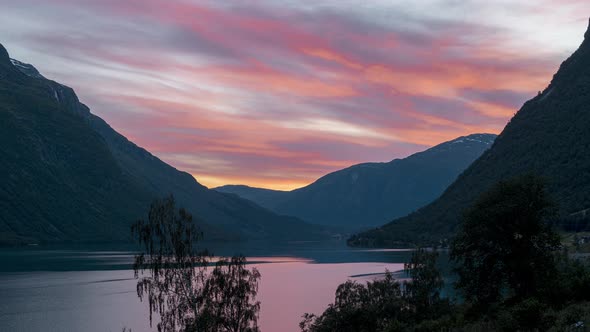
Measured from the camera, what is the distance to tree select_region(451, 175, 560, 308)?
4978cm

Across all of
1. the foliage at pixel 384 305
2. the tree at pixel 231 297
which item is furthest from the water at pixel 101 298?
the tree at pixel 231 297

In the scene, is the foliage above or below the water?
above

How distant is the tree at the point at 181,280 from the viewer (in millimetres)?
56750

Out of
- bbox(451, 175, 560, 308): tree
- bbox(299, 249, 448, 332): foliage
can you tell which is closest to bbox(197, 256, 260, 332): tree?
bbox(299, 249, 448, 332): foliage

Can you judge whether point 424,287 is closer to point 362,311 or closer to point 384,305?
point 384,305

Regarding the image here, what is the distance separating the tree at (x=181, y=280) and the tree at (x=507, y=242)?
66.1 ft

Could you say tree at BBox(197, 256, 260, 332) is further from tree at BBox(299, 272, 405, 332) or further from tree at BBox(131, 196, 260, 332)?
tree at BBox(299, 272, 405, 332)

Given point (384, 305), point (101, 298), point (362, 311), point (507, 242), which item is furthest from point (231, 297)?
point (101, 298)

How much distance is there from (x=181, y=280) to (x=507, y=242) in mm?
27911

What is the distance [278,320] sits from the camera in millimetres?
102000

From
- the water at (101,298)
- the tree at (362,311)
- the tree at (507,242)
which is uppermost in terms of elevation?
the tree at (507,242)

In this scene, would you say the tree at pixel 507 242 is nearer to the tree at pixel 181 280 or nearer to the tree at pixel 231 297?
the tree at pixel 231 297

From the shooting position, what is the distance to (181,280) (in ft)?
190

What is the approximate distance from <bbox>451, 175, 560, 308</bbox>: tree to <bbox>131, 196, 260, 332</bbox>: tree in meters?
20.1
